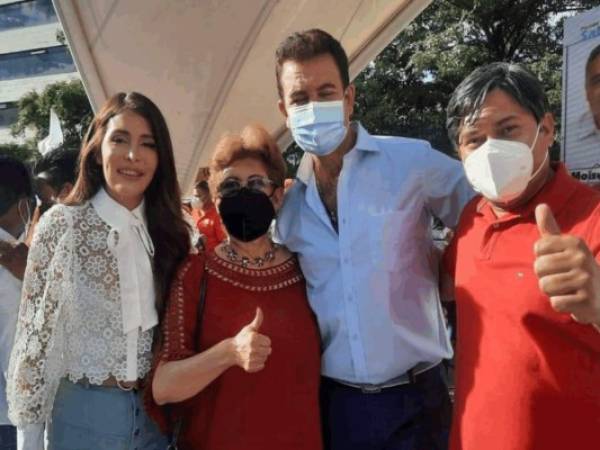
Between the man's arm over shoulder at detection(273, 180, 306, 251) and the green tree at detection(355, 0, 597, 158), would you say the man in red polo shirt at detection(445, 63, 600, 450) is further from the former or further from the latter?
the green tree at detection(355, 0, 597, 158)

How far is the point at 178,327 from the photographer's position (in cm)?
199

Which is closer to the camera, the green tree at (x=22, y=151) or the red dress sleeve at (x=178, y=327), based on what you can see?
the red dress sleeve at (x=178, y=327)

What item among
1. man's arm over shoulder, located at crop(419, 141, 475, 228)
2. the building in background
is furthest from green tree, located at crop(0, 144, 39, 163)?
man's arm over shoulder, located at crop(419, 141, 475, 228)

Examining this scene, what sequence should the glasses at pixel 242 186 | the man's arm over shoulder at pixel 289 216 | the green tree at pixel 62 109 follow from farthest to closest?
the green tree at pixel 62 109 → the man's arm over shoulder at pixel 289 216 → the glasses at pixel 242 186

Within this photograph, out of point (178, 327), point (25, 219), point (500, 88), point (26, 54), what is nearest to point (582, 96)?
point (500, 88)

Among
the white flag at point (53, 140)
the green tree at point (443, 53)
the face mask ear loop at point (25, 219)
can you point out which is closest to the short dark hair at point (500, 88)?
the face mask ear loop at point (25, 219)

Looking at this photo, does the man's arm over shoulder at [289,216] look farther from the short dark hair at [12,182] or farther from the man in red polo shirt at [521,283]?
the short dark hair at [12,182]

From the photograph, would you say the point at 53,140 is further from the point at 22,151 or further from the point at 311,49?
the point at 22,151

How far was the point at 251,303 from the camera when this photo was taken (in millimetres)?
2053

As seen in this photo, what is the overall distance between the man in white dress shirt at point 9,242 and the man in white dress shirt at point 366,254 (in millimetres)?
1355

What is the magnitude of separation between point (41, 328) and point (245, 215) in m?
0.72

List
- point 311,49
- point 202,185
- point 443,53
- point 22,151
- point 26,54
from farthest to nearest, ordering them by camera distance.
→ point 26,54
point 22,151
point 443,53
point 202,185
point 311,49

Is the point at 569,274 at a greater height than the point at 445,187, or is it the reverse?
the point at 445,187

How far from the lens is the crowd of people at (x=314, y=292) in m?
1.68
